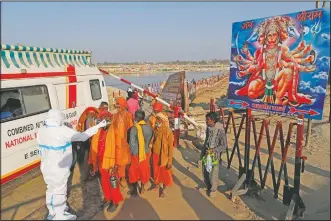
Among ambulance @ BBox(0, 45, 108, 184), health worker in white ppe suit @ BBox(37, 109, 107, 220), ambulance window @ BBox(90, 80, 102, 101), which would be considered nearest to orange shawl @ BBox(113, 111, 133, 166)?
health worker in white ppe suit @ BBox(37, 109, 107, 220)

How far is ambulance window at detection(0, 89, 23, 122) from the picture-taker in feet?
15.9

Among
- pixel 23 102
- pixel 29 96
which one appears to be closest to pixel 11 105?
pixel 23 102

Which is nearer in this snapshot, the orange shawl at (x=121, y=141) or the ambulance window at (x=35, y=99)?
the orange shawl at (x=121, y=141)

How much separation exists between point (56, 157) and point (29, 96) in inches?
79.6

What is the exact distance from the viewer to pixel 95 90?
760 cm

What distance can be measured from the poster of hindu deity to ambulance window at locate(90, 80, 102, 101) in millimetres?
3639

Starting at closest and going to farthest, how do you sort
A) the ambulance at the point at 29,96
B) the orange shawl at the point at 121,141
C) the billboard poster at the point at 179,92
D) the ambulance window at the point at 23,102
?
the orange shawl at the point at 121,141 < the ambulance at the point at 29,96 < the ambulance window at the point at 23,102 < the billboard poster at the point at 179,92

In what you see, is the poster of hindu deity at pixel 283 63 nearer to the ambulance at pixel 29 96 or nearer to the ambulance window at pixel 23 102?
the ambulance at pixel 29 96

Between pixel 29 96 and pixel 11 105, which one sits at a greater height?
pixel 29 96

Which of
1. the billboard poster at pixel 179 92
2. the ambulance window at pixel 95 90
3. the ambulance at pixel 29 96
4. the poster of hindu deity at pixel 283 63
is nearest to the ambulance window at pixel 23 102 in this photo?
the ambulance at pixel 29 96

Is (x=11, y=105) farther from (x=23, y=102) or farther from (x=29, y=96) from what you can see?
(x=29, y=96)

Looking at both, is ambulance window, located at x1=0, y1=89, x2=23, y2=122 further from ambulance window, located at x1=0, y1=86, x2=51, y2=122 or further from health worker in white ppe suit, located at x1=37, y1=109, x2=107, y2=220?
health worker in white ppe suit, located at x1=37, y1=109, x2=107, y2=220

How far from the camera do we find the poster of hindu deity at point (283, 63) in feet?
17.9

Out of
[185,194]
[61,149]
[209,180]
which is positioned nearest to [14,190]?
[61,149]
